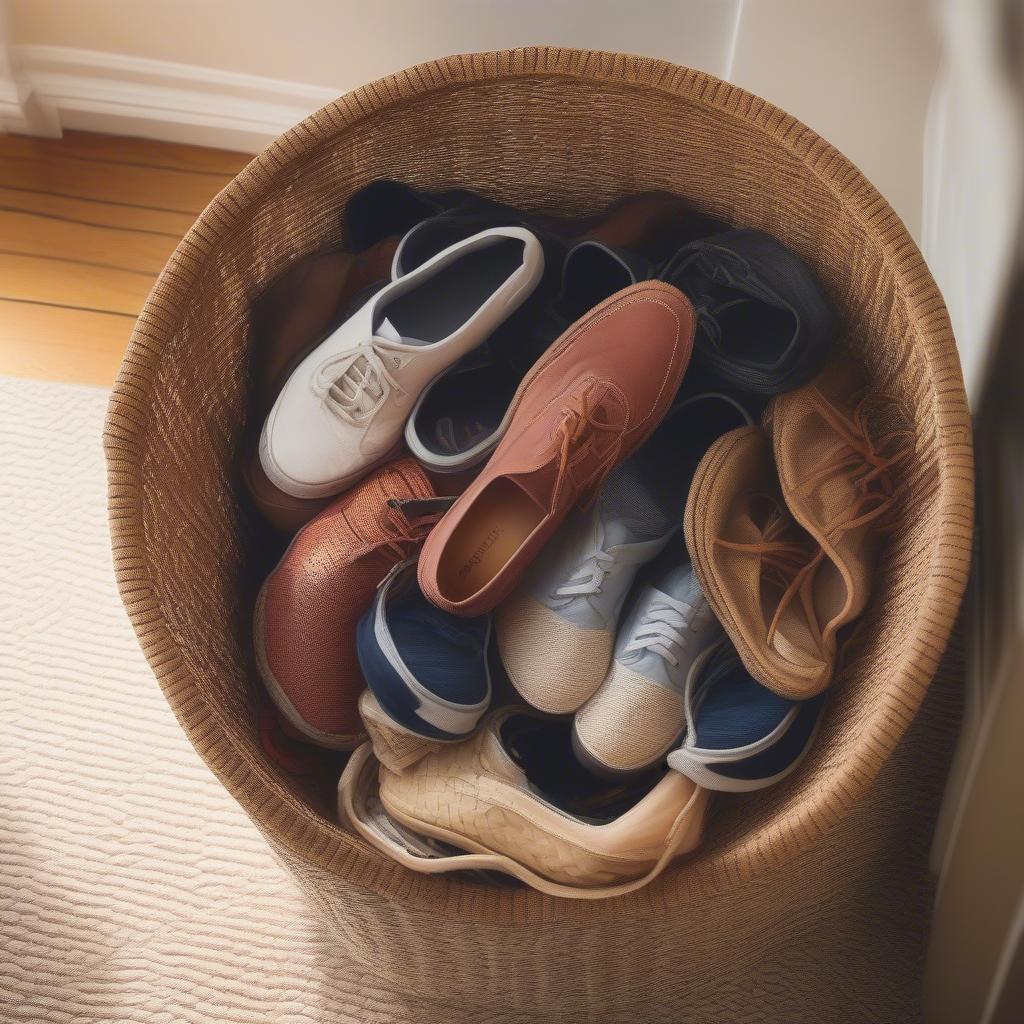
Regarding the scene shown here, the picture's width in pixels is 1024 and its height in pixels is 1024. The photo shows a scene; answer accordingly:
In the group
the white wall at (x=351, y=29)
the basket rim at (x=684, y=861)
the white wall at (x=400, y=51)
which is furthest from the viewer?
the white wall at (x=351, y=29)

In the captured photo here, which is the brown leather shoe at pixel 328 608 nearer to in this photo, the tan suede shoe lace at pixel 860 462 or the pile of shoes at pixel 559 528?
the pile of shoes at pixel 559 528

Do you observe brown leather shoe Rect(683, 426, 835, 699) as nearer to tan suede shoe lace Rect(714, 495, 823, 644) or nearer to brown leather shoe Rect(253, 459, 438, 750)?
tan suede shoe lace Rect(714, 495, 823, 644)

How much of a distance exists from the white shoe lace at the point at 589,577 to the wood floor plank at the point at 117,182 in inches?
35.8

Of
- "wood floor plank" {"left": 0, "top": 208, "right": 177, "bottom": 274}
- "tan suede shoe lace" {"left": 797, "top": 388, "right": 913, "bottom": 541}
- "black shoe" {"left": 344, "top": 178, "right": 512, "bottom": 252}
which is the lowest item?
"wood floor plank" {"left": 0, "top": 208, "right": 177, "bottom": 274}

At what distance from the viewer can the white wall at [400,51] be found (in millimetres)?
1135

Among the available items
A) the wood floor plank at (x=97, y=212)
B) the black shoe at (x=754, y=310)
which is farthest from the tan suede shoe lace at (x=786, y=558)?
the wood floor plank at (x=97, y=212)

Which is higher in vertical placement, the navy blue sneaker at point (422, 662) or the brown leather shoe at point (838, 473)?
the brown leather shoe at point (838, 473)

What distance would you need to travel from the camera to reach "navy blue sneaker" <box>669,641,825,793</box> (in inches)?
30.8

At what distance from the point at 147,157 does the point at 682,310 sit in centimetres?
99

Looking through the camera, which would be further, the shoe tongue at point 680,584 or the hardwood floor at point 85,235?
the hardwood floor at point 85,235

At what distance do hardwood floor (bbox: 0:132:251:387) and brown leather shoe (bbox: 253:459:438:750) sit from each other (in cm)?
59

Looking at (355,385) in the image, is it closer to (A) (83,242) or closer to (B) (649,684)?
(B) (649,684)

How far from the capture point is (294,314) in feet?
3.28

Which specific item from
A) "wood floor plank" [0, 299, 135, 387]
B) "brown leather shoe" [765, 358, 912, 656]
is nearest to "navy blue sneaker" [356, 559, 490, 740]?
"brown leather shoe" [765, 358, 912, 656]
